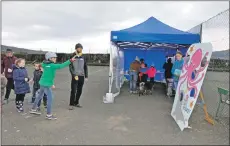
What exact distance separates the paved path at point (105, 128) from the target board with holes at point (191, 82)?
10.2 inches

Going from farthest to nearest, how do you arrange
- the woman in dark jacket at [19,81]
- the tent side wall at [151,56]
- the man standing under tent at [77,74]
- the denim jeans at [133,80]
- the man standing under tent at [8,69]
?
1. the tent side wall at [151,56]
2. the denim jeans at [133,80]
3. the man standing under tent at [8,69]
4. the man standing under tent at [77,74]
5. the woman in dark jacket at [19,81]

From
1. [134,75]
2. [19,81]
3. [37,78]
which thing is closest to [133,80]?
[134,75]

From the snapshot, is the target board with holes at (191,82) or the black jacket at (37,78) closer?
the target board with holes at (191,82)

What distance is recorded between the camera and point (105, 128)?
199 inches

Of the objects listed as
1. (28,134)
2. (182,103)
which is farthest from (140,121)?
(28,134)

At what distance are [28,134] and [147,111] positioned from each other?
10.8 ft

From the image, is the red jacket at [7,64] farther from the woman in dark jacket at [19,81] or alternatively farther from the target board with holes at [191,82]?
the target board with holes at [191,82]

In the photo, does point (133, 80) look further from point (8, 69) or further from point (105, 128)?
point (105, 128)

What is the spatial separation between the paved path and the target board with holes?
10.2 inches

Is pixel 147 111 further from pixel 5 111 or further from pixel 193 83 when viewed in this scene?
pixel 5 111

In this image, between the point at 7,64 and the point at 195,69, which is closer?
the point at 195,69

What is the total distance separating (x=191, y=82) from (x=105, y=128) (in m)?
2.13

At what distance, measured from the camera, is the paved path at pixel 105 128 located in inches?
171

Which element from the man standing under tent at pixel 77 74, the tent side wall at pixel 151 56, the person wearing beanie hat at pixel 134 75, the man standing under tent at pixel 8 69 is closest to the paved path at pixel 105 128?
the man standing under tent at pixel 77 74
